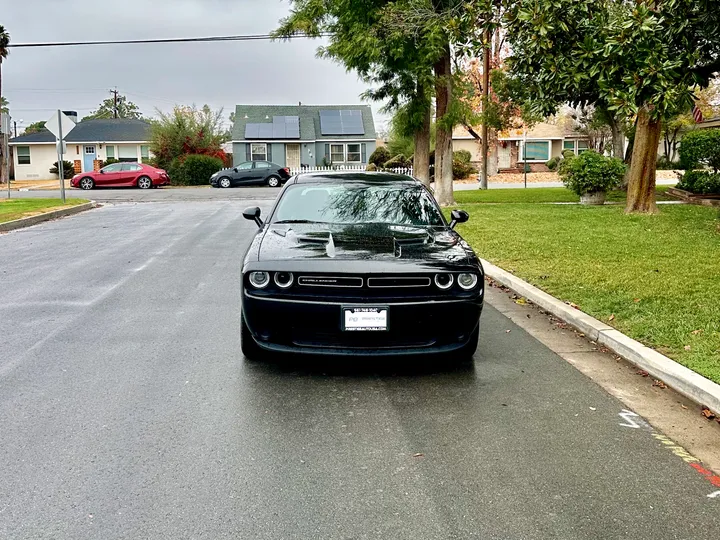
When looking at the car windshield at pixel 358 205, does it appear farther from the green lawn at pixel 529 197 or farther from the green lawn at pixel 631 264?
the green lawn at pixel 529 197

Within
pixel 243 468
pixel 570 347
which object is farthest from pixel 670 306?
pixel 243 468

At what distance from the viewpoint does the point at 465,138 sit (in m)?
50.9

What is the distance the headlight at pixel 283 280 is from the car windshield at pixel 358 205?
1.39 metres

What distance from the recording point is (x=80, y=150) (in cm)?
5125

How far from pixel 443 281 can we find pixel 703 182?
16.8 m

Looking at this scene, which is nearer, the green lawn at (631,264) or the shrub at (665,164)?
the green lawn at (631,264)

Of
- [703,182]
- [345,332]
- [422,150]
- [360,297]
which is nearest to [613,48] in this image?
[360,297]

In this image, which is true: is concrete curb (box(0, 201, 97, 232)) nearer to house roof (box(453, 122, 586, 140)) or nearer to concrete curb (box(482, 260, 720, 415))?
concrete curb (box(482, 260, 720, 415))

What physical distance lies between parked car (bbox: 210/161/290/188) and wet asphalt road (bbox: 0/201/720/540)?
2993cm

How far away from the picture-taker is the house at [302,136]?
1913 inches

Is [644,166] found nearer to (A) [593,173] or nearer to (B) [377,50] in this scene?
(A) [593,173]

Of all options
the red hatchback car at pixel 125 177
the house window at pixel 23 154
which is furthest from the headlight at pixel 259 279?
the house window at pixel 23 154

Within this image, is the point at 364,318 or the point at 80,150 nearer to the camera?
the point at 364,318

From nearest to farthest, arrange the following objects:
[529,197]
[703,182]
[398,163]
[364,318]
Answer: [364,318], [703,182], [529,197], [398,163]
